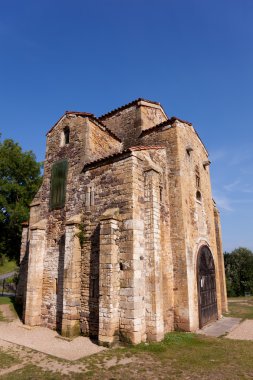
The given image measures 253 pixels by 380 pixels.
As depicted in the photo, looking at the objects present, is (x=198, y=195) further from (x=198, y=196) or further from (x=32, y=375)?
(x=32, y=375)

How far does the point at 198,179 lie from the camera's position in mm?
13734

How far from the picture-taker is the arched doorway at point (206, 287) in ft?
37.5

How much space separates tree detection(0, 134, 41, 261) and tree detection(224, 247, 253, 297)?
2206cm

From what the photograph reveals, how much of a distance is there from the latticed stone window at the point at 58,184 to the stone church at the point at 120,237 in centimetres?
5

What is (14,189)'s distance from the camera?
909 inches

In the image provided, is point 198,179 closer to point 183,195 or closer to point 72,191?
point 183,195

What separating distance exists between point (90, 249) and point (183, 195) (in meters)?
4.45

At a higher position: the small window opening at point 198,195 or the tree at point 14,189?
the tree at point 14,189

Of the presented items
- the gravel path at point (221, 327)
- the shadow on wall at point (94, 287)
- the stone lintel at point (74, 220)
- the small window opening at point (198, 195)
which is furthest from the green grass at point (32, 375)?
the small window opening at point (198, 195)

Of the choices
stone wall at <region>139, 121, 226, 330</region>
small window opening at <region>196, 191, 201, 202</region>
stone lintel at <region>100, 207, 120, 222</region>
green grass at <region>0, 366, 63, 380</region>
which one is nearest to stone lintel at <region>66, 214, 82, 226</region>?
stone lintel at <region>100, 207, 120, 222</region>

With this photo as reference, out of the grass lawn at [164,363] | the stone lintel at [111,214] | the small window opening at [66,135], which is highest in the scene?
the small window opening at [66,135]

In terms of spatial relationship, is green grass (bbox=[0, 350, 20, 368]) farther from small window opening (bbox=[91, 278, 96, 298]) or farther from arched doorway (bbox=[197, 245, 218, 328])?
arched doorway (bbox=[197, 245, 218, 328])

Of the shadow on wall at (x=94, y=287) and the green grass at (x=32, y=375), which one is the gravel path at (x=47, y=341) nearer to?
the shadow on wall at (x=94, y=287)

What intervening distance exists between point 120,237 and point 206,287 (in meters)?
5.50
